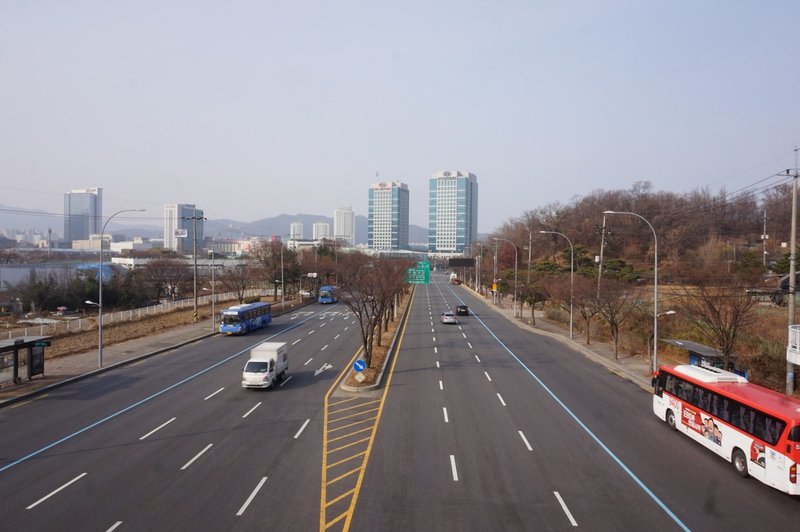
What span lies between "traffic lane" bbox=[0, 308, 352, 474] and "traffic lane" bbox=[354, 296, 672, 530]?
10154 mm

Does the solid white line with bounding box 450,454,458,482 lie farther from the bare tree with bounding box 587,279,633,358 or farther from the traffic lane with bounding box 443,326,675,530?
the bare tree with bounding box 587,279,633,358

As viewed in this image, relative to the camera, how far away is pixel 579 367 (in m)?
31.0

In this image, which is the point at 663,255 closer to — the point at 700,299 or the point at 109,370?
the point at 700,299

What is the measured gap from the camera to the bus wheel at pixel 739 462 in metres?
14.5

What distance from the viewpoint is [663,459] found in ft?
51.6

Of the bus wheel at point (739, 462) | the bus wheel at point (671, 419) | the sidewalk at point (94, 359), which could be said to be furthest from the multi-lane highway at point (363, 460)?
the sidewalk at point (94, 359)

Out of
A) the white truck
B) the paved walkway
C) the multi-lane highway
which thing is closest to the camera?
the multi-lane highway

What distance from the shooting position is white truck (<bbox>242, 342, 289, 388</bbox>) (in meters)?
23.4

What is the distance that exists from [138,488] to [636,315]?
37.1 m

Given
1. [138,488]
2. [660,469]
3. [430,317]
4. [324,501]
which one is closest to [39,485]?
[138,488]

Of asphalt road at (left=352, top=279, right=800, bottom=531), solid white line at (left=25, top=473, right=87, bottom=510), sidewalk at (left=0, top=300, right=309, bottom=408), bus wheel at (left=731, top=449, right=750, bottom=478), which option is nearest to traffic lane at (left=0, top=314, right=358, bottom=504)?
solid white line at (left=25, top=473, right=87, bottom=510)

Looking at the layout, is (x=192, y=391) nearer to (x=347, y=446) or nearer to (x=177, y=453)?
(x=177, y=453)

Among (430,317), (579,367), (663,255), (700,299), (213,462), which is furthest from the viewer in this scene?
(663,255)

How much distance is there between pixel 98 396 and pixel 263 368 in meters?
6.68
